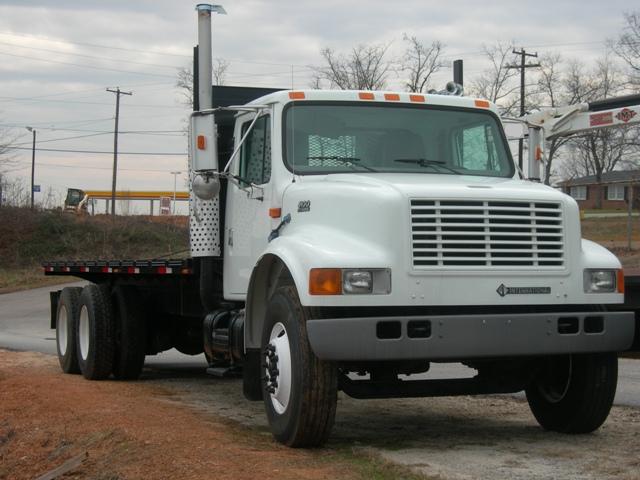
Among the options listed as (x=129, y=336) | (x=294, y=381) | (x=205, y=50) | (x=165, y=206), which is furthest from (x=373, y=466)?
(x=165, y=206)

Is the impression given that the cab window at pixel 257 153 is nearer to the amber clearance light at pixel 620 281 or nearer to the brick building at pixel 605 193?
the amber clearance light at pixel 620 281

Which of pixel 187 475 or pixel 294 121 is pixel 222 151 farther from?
pixel 187 475

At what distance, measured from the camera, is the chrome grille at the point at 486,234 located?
22.7 ft

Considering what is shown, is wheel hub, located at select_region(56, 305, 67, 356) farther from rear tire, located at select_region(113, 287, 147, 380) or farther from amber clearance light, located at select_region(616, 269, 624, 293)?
amber clearance light, located at select_region(616, 269, 624, 293)

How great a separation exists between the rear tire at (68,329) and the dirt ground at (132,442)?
78.5 inches

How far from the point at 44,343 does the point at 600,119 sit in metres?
10.6

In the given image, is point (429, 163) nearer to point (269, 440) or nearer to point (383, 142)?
point (383, 142)

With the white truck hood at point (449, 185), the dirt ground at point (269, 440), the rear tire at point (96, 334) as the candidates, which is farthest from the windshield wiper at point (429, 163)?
the rear tire at point (96, 334)

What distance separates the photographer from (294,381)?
22.5 feet

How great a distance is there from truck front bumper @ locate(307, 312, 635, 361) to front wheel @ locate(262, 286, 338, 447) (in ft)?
0.87

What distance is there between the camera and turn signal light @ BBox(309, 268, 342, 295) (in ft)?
21.8

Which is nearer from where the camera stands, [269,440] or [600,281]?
[600,281]

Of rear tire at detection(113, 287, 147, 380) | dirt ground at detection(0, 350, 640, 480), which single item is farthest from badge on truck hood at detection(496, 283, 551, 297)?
rear tire at detection(113, 287, 147, 380)

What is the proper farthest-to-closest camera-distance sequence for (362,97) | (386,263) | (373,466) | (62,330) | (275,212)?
(62,330), (362,97), (275,212), (386,263), (373,466)
